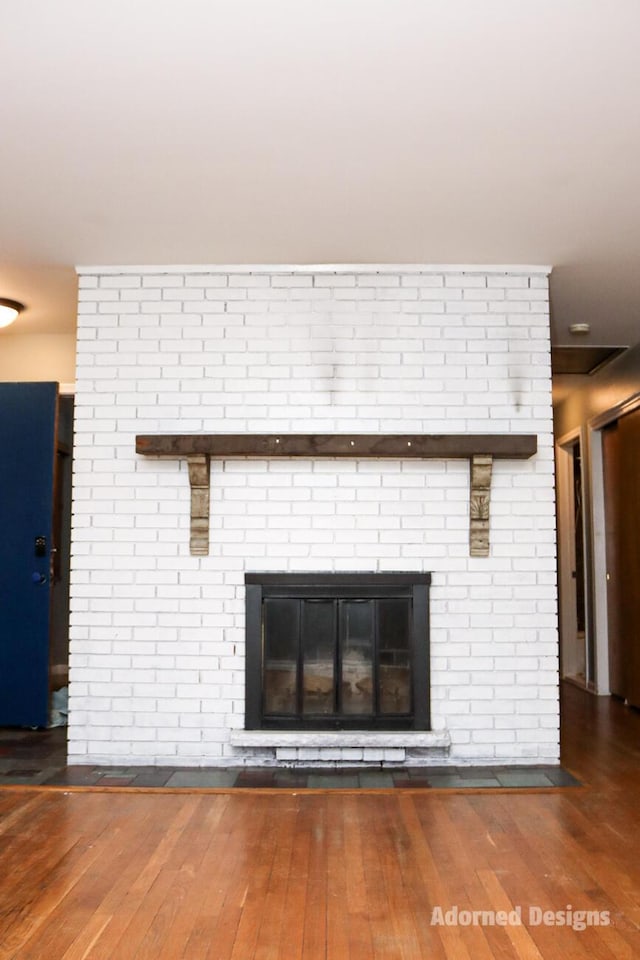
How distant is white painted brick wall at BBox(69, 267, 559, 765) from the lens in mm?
4379

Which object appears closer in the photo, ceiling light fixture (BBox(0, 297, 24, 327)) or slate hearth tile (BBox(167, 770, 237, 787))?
slate hearth tile (BBox(167, 770, 237, 787))

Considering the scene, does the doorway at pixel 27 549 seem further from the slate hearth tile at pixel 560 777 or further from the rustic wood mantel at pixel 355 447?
the slate hearth tile at pixel 560 777

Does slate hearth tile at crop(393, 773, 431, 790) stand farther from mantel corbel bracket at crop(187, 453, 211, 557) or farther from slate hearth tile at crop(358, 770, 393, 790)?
mantel corbel bracket at crop(187, 453, 211, 557)

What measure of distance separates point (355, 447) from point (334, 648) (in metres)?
1.05

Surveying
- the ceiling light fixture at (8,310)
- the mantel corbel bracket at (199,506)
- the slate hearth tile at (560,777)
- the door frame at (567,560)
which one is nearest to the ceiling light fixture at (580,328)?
the door frame at (567,560)

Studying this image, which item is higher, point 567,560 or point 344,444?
point 344,444

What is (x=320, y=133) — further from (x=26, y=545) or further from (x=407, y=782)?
(x=26, y=545)

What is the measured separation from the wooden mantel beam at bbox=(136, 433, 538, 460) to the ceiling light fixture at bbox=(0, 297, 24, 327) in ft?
4.92

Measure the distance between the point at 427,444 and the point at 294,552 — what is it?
0.88 metres

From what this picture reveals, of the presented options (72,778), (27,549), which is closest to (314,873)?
(72,778)

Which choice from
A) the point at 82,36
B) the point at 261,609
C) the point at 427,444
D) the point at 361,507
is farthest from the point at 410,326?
the point at 82,36

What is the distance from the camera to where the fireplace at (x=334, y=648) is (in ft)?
14.3

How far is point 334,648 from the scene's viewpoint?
4.41m

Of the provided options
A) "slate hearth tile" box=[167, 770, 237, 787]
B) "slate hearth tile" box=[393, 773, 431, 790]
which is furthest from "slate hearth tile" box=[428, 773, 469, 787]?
"slate hearth tile" box=[167, 770, 237, 787]
